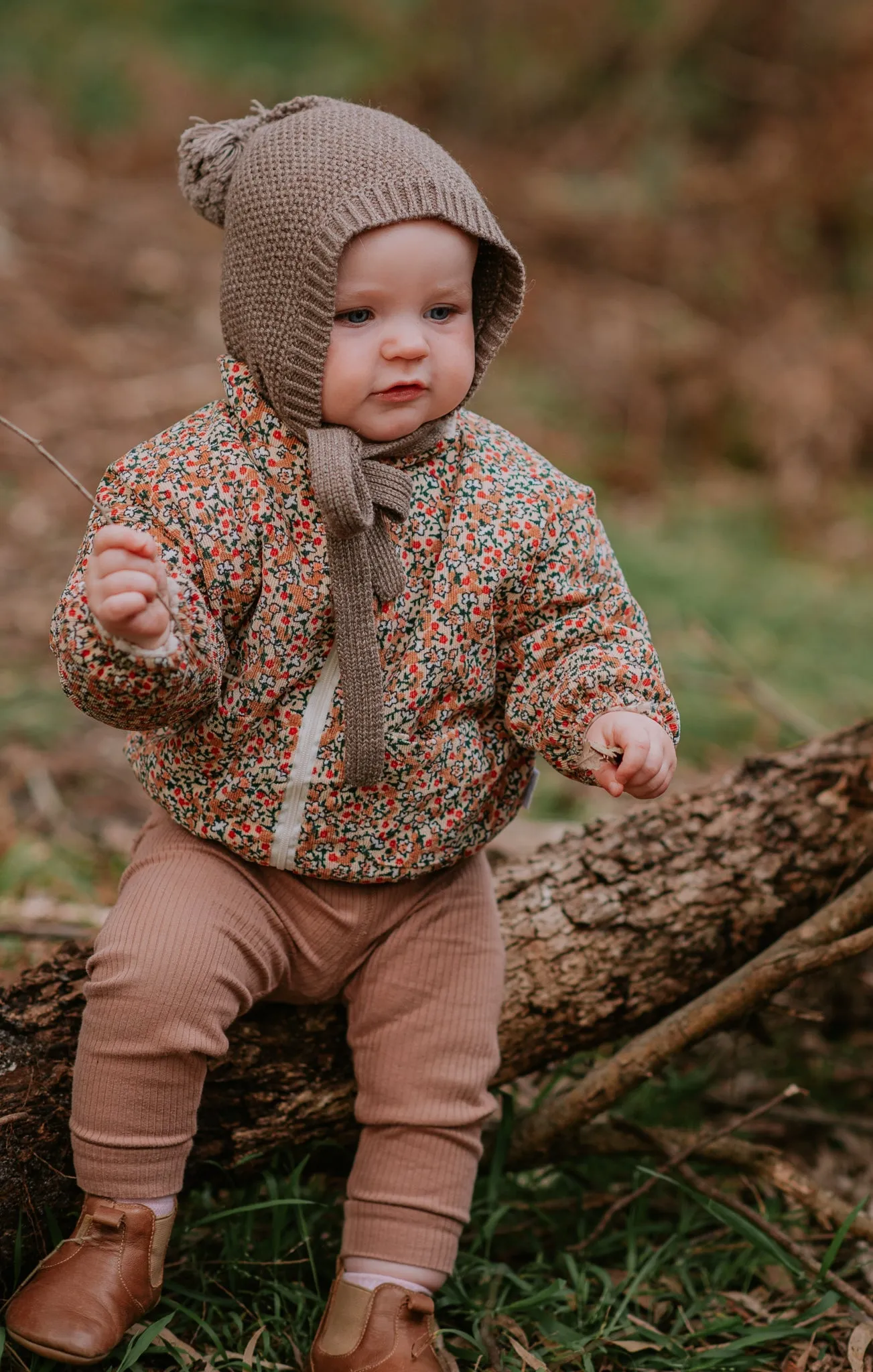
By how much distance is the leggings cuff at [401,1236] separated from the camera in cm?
179

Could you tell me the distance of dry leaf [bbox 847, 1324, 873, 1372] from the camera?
6.04 ft

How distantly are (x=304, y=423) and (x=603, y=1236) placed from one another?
1.36 metres

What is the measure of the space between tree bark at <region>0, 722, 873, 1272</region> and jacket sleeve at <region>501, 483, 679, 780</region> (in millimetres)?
399

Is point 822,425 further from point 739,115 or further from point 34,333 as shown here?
point 34,333

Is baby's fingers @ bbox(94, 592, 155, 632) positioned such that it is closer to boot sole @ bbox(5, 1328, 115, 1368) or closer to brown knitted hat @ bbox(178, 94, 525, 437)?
brown knitted hat @ bbox(178, 94, 525, 437)

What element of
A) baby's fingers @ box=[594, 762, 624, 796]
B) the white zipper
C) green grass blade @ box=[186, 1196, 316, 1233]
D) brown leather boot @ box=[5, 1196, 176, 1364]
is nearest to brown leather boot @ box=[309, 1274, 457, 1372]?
green grass blade @ box=[186, 1196, 316, 1233]

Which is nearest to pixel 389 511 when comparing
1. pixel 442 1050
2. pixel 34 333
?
pixel 442 1050

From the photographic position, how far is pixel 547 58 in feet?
31.7

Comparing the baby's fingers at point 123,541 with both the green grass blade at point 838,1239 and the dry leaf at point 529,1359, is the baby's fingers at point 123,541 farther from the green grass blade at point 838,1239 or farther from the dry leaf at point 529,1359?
the green grass blade at point 838,1239

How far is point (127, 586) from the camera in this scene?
4.97ft

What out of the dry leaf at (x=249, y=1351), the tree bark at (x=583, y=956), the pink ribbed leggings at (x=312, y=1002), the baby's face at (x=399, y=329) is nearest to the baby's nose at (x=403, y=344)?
the baby's face at (x=399, y=329)

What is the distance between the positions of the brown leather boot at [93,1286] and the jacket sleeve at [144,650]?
2.07 ft

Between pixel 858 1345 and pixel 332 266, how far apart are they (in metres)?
1.64

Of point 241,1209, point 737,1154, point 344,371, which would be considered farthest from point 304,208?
point 737,1154
